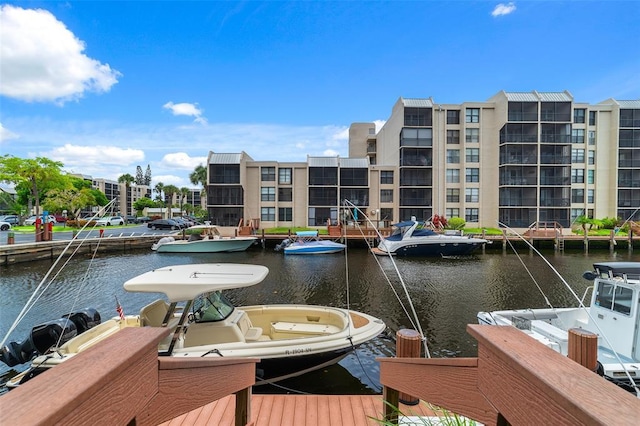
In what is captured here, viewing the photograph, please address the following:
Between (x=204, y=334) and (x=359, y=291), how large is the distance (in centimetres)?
1014

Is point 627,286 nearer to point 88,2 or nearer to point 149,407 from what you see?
point 149,407

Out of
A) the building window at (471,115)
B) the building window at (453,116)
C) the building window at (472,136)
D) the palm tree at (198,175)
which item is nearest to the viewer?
the building window at (472,136)

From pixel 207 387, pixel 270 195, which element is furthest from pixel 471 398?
pixel 270 195

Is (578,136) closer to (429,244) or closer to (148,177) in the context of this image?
(429,244)

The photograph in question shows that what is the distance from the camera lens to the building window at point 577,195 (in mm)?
41938

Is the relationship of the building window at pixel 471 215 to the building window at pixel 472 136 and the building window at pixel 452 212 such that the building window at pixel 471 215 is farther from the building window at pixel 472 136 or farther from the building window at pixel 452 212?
the building window at pixel 472 136

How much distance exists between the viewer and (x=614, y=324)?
22.4 ft

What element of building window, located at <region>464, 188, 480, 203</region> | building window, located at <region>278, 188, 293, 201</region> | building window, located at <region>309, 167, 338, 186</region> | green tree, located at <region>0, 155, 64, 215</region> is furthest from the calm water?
green tree, located at <region>0, 155, 64, 215</region>

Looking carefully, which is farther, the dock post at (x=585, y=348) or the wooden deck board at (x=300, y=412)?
the wooden deck board at (x=300, y=412)

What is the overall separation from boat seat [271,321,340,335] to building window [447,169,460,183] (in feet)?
129

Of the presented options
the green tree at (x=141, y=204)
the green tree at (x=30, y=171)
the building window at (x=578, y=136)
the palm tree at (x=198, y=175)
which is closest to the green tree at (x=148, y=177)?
the green tree at (x=141, y=204)

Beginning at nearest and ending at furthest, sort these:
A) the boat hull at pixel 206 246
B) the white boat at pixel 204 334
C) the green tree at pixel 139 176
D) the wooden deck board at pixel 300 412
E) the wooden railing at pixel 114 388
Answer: the wooden railing at pixel 114 388 < the wooden deck board at pixel 300 412 < the white boat at pixel 204 334 < the boat hull at pixel 206 246 < the green tree at pixel 139 176

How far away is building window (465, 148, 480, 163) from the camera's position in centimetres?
4262

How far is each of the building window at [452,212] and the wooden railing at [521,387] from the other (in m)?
43.4
